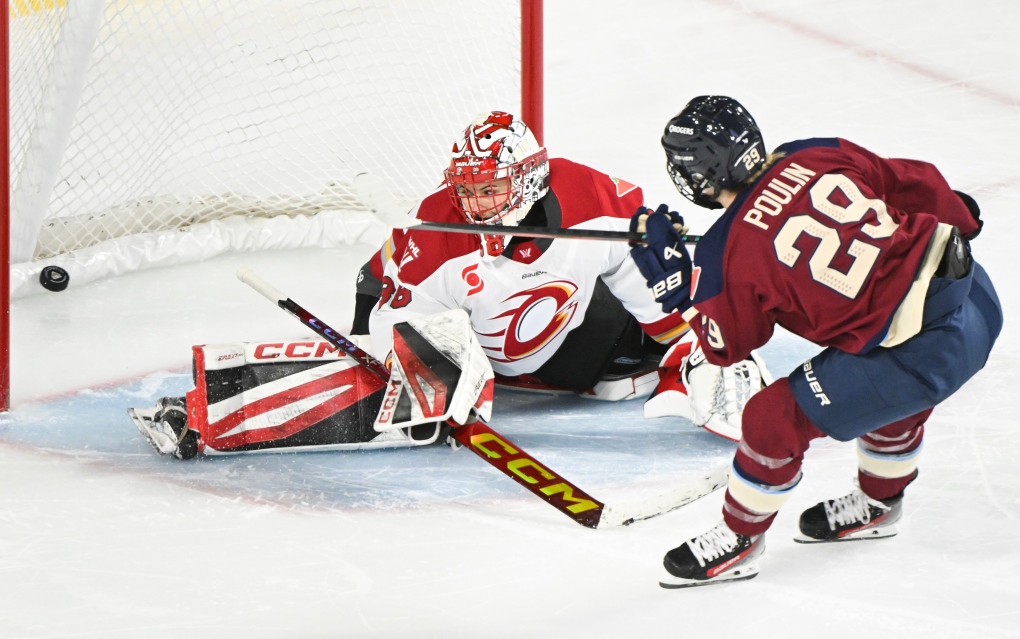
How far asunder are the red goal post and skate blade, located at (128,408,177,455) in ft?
3.91

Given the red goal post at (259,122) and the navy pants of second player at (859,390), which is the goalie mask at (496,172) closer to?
the navy pants of second player at (859,390)

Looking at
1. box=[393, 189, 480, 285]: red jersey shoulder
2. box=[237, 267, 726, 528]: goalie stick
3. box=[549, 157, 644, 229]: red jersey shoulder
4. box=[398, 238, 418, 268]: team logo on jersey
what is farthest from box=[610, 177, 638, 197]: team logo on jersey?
box=[237, 267, 726, 528]: goalie stick

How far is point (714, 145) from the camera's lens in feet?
6.95

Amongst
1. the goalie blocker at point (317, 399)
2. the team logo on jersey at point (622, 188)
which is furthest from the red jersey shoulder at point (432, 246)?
the team logo on jersey at point (622, 188)

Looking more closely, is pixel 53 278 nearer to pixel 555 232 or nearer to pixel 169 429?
pixel 169 429

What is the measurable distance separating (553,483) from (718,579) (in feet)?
1.55

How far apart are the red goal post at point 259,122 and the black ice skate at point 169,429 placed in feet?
4.02

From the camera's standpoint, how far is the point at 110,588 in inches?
93.7

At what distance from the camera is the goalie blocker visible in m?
2.90

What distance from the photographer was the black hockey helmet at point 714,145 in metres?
2.12

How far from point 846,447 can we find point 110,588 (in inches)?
64.4

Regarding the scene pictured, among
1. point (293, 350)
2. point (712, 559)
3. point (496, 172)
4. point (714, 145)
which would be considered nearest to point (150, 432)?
point (293, 350)

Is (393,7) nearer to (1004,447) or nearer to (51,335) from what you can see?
(51,335)

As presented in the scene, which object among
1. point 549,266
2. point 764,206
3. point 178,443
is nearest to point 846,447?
point 549,266
